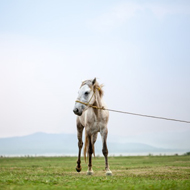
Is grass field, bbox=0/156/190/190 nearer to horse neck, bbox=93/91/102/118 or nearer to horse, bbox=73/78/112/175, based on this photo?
horse, bbox=73/78/112/175

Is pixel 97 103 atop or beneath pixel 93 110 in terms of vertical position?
atop

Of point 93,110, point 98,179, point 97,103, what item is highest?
point 97,103

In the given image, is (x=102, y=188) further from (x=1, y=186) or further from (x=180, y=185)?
(x=1, y=186)

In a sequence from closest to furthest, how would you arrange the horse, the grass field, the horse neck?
the grass field
the horse
the horse neck

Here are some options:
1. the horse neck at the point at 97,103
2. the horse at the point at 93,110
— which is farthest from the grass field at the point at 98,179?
the horse neck at the point at 97,103

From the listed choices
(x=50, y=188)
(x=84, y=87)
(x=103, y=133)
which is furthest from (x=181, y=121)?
(x=50, y=188)

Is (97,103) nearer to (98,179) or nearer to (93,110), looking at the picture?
(93,110)

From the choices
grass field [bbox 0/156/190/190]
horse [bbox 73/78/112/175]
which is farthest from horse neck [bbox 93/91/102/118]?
grass field [bbox 0/156/190/190]

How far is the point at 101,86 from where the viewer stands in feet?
38.3

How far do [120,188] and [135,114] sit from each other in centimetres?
474

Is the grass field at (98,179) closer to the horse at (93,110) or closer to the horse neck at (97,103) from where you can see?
the horse at (93,110)

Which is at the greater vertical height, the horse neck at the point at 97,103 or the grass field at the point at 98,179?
the horse neck at the point at 97,103

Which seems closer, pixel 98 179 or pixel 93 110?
pixel 98 179

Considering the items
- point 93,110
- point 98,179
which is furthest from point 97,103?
point 98,179
